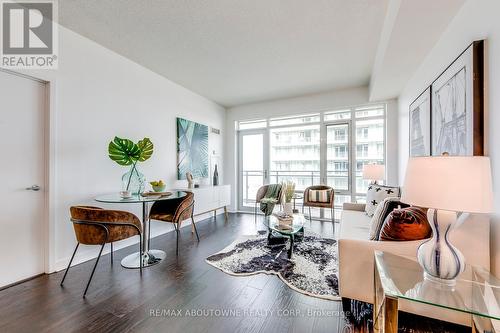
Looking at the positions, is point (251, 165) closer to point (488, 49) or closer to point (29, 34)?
point (29, 34)

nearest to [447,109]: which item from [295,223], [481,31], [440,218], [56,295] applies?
[481,31]

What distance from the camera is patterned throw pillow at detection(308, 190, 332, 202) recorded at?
389 centimetres

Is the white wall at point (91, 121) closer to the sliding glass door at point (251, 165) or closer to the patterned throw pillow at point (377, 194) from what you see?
the sliding glass door at point (251, 165)

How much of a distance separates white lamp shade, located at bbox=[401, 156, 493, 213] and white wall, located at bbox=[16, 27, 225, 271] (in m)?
3.15

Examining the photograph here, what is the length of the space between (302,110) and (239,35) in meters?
2.43

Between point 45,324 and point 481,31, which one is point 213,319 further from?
point 481,31

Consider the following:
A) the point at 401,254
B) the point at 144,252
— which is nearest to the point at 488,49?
the point at 401,254

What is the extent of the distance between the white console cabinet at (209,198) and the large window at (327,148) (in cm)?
106

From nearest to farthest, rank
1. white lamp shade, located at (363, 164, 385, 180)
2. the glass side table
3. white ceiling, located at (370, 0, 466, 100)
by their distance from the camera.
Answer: the glass side table → white ceiling, located at (370, 0, 466, 100) → white lamp shade, located at (363, 164, 385, 180)

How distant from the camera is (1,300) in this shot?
5.73 ft

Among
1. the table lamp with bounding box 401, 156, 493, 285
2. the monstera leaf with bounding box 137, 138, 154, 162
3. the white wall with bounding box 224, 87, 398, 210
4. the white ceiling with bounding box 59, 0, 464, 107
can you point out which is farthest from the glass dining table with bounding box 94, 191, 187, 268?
the white wall with bounding box 224, 87, 398, 210

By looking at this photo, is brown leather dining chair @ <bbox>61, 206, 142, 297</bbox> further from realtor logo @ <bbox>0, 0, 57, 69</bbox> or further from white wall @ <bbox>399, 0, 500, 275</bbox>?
white wall @ <bbox>399, 0, 500, 275</bbox>

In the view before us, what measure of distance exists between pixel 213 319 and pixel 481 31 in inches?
106

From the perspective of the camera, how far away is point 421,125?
2.46 m
